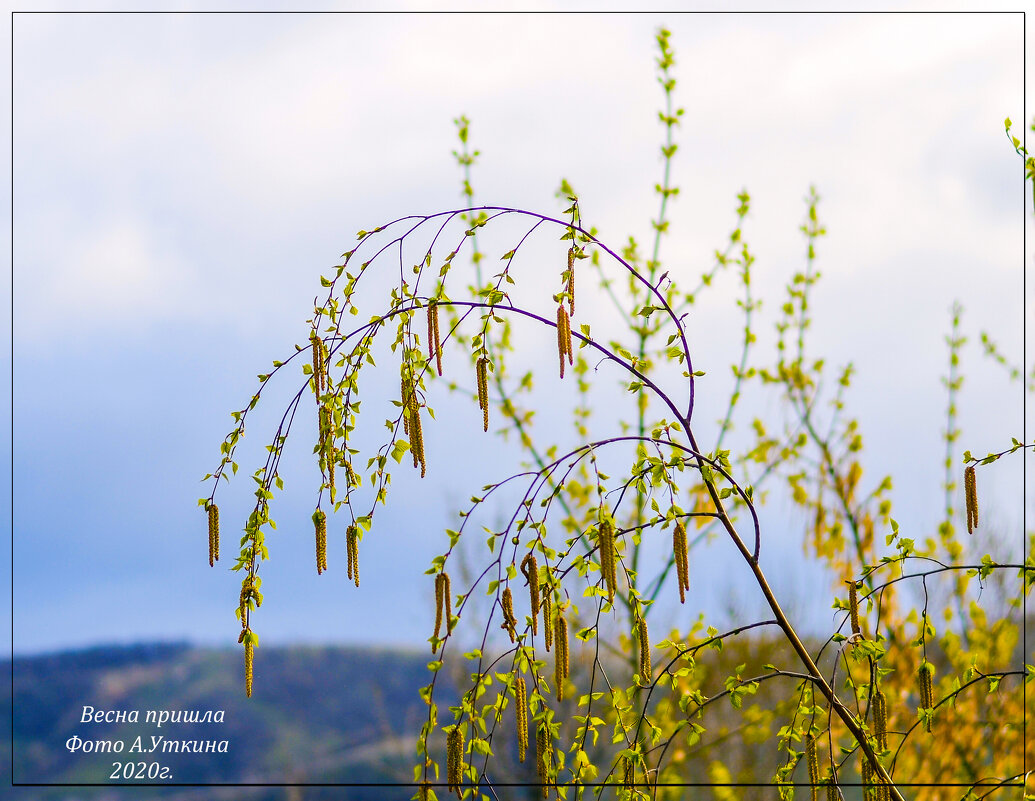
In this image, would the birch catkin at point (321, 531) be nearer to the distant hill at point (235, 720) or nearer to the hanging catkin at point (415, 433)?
the hanging catkin at point (415, 433)

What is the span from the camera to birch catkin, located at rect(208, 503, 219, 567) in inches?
46.2

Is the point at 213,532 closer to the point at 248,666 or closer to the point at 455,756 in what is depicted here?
the point at 248,666

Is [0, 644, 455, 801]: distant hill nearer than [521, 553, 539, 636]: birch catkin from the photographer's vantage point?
No

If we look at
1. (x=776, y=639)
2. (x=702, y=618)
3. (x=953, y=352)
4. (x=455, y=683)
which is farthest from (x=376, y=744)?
(x=953, y=352)

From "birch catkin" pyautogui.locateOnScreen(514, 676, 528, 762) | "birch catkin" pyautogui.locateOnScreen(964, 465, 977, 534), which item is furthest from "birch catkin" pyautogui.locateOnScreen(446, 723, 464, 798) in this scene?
"birch catkin" pyautogui.locateOnScreen(964, 465, 977, 534)

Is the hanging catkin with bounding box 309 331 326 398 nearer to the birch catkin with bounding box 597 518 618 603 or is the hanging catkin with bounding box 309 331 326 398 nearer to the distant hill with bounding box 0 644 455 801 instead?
the birch catkin with bounding box 597 518 618 603

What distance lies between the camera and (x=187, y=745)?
257 centimetres

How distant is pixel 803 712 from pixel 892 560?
0.91 ft

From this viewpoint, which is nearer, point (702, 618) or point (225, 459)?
point (225, 459)

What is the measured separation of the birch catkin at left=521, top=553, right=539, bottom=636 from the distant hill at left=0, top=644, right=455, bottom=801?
1.45 metres

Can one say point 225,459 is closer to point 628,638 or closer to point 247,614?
point 247,614

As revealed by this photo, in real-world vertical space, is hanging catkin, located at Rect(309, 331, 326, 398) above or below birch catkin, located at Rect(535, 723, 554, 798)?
above

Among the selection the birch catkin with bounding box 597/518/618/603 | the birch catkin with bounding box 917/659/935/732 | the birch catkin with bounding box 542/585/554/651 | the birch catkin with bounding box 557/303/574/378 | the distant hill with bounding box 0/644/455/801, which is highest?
the birch catkin with bounding box 557/303/574/378

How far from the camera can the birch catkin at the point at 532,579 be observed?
1.03 meters
